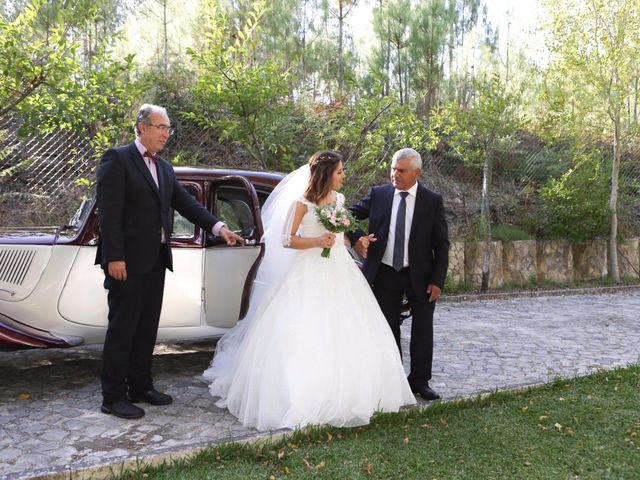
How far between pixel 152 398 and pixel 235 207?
2.11 meters

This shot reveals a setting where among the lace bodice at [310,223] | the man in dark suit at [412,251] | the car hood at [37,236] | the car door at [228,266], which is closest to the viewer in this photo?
the lace bodice at [310,223]

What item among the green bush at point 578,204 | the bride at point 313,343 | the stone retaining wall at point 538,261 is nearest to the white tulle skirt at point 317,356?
the bride at point 313,343

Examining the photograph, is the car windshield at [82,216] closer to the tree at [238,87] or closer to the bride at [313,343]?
the bride at [313,343]

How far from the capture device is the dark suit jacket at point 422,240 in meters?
5.36

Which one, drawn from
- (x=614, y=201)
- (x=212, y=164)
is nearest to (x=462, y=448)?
(x=212, y=164)

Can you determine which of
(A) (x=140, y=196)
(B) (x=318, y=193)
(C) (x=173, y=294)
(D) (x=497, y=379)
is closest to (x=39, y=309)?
(C) (x=173, y=294)

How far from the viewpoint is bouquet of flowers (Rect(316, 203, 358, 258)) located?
488 centimetres

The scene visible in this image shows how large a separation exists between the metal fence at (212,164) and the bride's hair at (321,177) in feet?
13.9

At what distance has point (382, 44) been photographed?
1733 cm

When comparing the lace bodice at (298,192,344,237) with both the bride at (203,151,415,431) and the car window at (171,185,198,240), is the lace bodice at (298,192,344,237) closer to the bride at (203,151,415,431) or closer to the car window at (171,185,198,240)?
the bride at (203,151,415,431)

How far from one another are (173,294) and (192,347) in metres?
1.77

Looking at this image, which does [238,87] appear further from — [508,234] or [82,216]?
[508,234]

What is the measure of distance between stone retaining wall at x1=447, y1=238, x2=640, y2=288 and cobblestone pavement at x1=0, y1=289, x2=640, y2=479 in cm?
250

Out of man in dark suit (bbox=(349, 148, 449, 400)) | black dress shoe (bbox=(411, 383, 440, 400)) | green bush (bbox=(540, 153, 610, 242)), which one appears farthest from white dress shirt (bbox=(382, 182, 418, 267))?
green bush (bbox=(540, 153, 610, 242))
